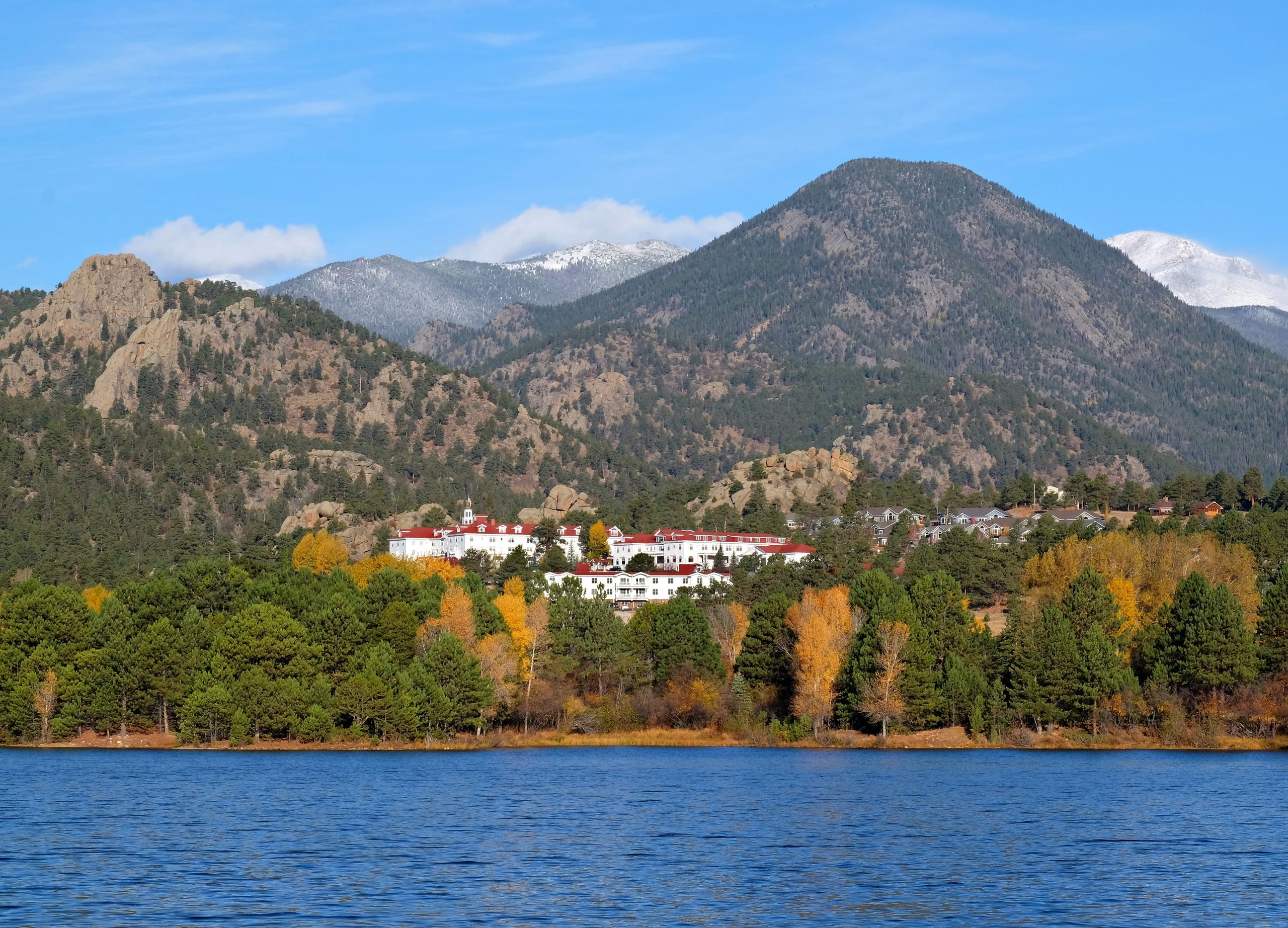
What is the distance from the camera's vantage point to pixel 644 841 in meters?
72.2

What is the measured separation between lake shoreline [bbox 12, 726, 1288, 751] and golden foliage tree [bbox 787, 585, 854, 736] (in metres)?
2.55

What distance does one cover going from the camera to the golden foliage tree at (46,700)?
129m

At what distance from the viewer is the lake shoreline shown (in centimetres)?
12425

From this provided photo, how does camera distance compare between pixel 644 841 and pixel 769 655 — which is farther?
pixel 769 655

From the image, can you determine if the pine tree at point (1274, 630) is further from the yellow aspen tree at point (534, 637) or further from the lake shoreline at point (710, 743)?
the yellow aspen tree at point (534, 637)

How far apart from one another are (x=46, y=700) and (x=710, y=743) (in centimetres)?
5597

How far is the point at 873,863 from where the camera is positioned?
6538 centimetres

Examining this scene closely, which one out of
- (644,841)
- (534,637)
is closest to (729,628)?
(534,637)

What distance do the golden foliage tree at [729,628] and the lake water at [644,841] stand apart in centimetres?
3785

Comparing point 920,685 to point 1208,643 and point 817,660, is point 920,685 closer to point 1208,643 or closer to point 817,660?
point 817,660

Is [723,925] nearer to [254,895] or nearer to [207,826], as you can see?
[254,895]

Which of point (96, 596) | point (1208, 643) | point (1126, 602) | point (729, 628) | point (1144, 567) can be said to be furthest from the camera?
point (96, 596)

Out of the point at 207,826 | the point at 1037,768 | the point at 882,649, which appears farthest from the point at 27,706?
the point at 1037,768

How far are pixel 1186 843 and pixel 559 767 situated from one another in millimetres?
53304
